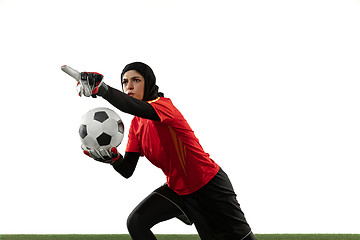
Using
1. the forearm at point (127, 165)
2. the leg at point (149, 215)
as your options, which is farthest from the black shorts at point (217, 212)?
the forearm at point (127, 165)

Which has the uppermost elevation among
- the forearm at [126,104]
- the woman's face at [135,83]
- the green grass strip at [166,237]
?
the woman's face at [135,83]

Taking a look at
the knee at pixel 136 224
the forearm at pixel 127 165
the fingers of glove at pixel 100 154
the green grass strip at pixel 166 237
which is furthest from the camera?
the green grass strip at pixel 166 237

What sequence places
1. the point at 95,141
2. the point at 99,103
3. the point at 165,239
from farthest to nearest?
the point at 99,103 → the point at 165,239 → the point at 95,141

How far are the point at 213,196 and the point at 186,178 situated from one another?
6.8 inches

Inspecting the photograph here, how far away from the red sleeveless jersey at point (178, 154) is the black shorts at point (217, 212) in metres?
0.05

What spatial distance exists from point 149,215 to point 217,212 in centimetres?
38

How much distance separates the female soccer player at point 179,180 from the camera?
2033 mm

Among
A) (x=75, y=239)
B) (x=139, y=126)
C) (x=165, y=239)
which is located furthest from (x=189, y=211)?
(x=75, y=239)

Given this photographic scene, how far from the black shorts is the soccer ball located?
0.52 m

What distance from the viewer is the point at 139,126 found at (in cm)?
222

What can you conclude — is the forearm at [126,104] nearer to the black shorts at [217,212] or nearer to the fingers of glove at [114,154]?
the fingers of glove at [114,154]

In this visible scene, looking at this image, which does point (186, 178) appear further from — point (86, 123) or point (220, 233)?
point (86, 123)

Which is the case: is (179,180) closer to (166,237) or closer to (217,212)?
(217,212)

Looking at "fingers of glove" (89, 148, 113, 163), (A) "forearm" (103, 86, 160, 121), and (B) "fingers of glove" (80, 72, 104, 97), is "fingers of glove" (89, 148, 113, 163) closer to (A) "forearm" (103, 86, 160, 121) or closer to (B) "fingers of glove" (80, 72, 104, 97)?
(A) "forearm" (103, 86, 160, 121)
